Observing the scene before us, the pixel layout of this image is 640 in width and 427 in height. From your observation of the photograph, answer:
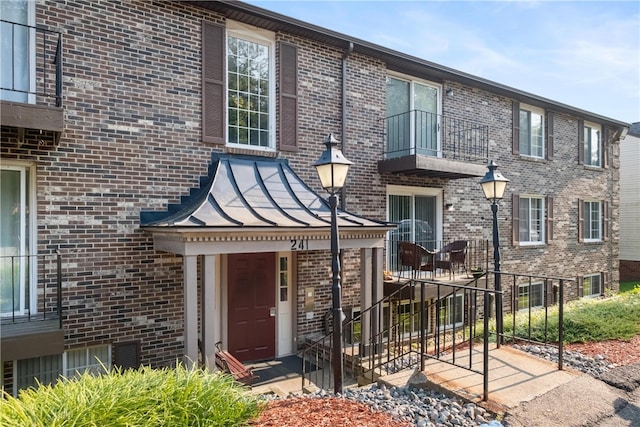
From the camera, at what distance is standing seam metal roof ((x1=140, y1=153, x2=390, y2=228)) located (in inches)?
232

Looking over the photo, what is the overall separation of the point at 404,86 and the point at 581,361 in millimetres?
7055

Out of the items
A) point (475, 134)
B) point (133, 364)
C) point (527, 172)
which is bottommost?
point (133, 364)

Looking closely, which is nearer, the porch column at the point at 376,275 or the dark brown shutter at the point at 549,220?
the porch column at the point at 376,275

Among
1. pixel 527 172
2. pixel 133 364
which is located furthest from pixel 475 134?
pixel 133 364

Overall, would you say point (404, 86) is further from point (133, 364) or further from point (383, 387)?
point (133, 364)

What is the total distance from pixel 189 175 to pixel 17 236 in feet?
8.48

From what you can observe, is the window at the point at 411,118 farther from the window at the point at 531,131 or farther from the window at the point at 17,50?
the window at the point at 17,50

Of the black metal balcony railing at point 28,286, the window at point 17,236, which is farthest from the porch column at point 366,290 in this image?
the window at point 17,236

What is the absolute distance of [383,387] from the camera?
4.81m

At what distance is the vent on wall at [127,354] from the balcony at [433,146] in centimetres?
607

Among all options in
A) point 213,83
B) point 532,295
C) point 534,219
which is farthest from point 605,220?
point 213,83

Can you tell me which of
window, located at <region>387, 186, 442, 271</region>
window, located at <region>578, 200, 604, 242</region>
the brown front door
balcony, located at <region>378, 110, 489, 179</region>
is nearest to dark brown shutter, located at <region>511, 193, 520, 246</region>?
balcony, located at <region>378, 110, 489, 179</region>

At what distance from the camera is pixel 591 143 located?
15.2 metres

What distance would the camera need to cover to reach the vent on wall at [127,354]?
6.27 meters
